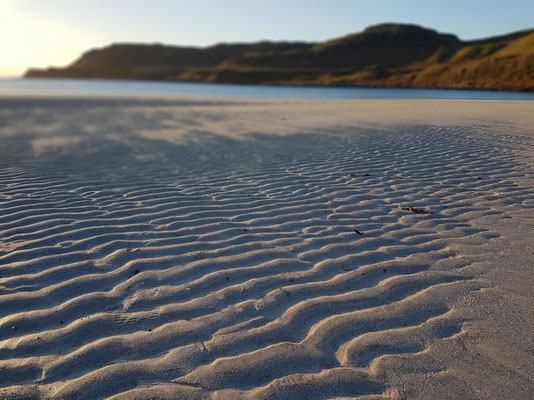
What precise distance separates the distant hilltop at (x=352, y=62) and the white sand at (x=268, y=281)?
A: 145ft

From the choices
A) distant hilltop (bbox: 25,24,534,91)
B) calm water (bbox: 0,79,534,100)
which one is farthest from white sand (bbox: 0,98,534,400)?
distant hilltop (bbox: 25,24,534,91)

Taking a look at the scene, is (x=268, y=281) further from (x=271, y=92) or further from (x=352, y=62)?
(x=352, y=62)

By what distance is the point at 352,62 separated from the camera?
11112 cm

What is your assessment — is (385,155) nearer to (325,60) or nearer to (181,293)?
(181,293)

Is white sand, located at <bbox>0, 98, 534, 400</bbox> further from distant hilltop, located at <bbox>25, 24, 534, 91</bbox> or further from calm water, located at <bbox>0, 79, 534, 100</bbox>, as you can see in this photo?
distant hilltop, located at <bbox>25, 24, 534, 91</bbox>

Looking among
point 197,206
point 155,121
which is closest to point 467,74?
point 155,121

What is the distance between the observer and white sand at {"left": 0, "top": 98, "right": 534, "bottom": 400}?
6.99 ft

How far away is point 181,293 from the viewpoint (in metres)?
2.96

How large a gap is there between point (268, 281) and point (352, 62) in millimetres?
116728

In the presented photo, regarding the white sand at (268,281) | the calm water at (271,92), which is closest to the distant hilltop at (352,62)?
the calm water at (271,92)

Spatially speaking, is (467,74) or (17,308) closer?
(17,308)

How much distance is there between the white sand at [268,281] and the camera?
2131 millimetres

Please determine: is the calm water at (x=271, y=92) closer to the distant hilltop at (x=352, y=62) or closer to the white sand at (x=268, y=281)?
the distant hilltop at (x=352, y=62)

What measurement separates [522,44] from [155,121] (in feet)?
225
